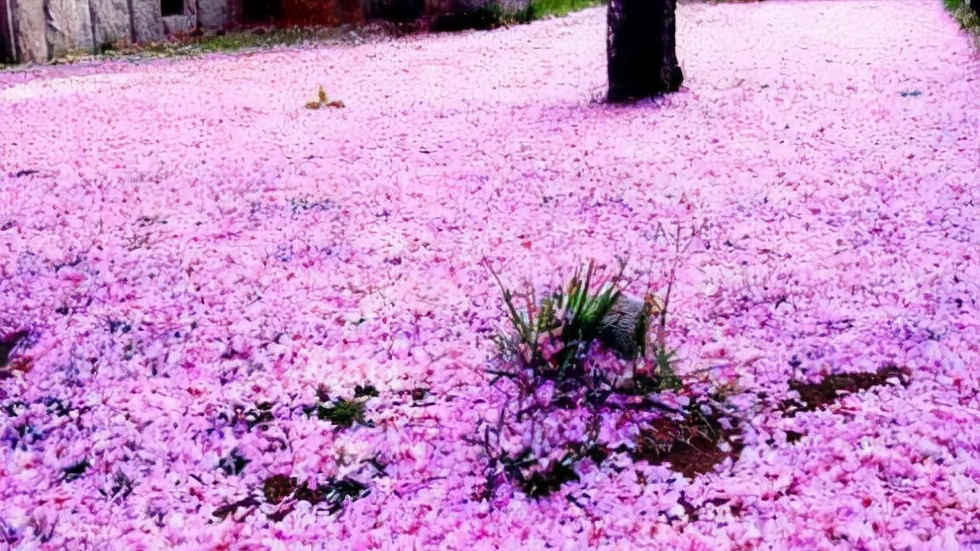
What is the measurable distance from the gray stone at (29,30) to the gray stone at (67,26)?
126mm

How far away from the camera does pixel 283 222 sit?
5.43 meters

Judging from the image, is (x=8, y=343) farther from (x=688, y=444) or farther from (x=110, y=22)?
(x=110, y=22)

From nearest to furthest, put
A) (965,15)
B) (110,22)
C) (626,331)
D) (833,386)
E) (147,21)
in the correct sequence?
(833,386)
(626,331)
(965,15)
(110,22)
(147,21)

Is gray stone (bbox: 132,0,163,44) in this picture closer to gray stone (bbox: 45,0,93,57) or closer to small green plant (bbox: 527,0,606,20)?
gray stone (bbox: 45,0,93,57)

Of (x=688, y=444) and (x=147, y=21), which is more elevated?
(x=147, y=21)

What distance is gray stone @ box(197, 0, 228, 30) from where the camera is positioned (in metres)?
15.4

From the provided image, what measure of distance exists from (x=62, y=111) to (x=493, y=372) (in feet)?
24.2

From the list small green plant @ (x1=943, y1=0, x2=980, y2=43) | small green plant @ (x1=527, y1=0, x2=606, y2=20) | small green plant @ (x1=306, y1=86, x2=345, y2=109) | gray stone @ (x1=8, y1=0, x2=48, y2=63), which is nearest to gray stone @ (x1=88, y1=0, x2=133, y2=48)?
gray stone @ (x1=8, y1=0, x2=48, y2=63)

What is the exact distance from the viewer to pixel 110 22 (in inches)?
553

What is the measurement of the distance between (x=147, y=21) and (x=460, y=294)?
12.1 m

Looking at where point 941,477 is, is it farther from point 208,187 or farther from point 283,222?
point 208,187

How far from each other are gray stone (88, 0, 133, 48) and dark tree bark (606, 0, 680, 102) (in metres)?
8.95

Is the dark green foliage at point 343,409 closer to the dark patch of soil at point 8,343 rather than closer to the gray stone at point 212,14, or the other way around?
the dark patch of soil at point 8,343

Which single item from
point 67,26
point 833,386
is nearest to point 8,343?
point 833,386
